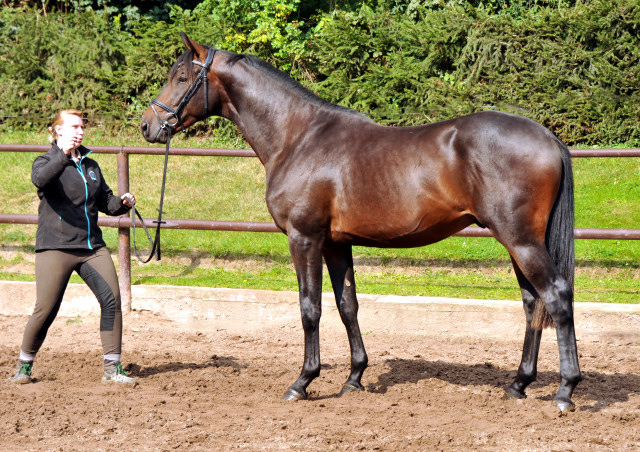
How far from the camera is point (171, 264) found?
812cm

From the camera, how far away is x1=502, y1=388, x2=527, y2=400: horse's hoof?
440cm

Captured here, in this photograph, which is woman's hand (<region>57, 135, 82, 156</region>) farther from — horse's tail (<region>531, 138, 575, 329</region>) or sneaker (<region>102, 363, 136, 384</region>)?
horse's tail (<region>531, 138, 575, 329</region>)

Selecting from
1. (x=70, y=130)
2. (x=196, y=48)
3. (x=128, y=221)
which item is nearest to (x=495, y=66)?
(x=128, y=221)

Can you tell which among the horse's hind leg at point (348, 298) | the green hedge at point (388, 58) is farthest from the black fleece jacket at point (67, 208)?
the green hedge at point (388, 58)

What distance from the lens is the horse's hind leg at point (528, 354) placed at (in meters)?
4.42

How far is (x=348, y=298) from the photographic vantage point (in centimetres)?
475

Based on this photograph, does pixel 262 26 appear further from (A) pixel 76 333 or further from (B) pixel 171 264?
(A) pixel 76 333

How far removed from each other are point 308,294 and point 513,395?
1.41 m

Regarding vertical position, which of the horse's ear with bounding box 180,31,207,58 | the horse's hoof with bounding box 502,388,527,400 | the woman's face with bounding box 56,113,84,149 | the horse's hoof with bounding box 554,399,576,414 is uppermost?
the horse's ear with bounding box 180,31,207,58

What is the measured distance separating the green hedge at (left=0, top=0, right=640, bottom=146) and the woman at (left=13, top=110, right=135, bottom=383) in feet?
19.5

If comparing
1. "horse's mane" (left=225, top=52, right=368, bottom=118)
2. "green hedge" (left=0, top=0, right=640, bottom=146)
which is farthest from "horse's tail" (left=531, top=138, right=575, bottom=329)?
"green hedge" (left=0, top=0, right=640, bottom=146)

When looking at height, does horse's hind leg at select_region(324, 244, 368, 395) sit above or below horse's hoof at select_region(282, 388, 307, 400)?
above

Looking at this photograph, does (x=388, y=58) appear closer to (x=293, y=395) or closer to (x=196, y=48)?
(x=196, y=48)

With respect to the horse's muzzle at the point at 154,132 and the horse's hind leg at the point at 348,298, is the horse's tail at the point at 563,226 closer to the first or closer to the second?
the horse's hind leg at the point at 348,298
